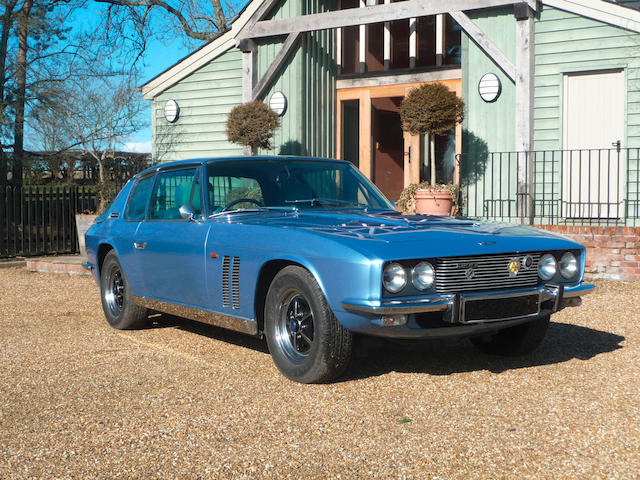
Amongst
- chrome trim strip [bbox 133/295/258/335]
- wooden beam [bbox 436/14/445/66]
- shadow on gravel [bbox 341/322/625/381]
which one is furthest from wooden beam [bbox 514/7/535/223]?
chrome trim strip [bbox 133/295/258/335]

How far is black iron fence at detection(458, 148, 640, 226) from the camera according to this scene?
11.3m

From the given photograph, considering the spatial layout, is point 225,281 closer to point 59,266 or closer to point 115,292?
point 115,292

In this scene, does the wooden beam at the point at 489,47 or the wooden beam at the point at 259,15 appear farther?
the wooden beam at the point at 259,15

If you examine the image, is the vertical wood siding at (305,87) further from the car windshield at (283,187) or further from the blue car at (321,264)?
the car windshield at (283,187)

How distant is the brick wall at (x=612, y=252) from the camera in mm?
9844

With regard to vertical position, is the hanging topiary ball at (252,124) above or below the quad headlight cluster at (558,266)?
above

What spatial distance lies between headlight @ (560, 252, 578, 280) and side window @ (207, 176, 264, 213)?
216 cm

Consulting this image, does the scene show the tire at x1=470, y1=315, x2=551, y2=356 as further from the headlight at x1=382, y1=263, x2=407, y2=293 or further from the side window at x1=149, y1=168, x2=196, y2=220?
the side window at x1=149, y1=168, x2=196, y2=220

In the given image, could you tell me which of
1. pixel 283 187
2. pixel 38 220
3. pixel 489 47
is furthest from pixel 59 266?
pixel 489 47

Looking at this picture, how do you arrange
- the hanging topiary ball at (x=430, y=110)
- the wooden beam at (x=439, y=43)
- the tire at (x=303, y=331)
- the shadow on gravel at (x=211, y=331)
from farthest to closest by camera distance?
the wooden beam at (x=439, y=43) → the hanging topiary ball at (x=430, y=110) → the shadow on gravel at (x=211, y=331) → the tire at (x=303, y=331)

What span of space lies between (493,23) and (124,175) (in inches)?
365

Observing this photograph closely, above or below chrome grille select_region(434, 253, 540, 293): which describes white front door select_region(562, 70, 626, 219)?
above

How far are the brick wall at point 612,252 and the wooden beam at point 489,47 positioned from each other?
10.1ft

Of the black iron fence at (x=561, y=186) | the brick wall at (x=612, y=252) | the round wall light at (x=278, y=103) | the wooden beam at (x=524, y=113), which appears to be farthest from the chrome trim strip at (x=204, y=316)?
the round wall light at (x=278, y=103)
